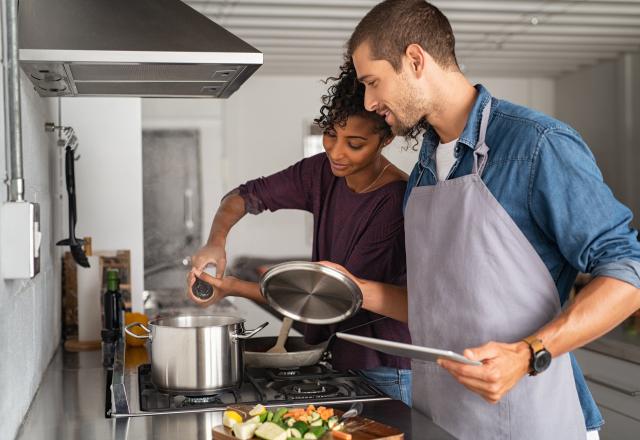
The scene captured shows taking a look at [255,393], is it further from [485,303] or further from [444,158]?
[444,158]

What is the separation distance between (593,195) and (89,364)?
4.98 feet

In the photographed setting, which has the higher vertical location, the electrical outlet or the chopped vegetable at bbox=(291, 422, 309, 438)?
the electrical outlet

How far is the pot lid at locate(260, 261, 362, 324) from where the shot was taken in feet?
5.58

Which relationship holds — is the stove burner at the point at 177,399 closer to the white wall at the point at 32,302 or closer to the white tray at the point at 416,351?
the white wall at the point at 32,302

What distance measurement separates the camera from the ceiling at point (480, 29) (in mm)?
4992

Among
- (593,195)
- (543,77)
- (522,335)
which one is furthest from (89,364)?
(543,77)

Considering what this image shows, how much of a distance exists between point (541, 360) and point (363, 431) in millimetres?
323

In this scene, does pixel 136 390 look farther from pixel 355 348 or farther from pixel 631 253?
pixel 631 253

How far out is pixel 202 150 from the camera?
25.6ft

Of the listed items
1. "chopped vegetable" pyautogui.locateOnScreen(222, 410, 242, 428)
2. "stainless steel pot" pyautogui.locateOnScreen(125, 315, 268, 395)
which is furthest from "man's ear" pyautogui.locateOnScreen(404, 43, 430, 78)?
"chopped vegetable" pyautogui.locateOnScreen(222, 410, 242, 428)

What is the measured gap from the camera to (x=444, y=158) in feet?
5.60

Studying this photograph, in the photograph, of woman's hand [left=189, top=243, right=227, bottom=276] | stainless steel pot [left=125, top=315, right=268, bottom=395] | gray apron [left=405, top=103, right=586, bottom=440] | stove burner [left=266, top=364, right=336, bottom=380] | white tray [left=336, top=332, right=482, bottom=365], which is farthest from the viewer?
woman's hand [left=189, top=243, right=227, bottom=276]

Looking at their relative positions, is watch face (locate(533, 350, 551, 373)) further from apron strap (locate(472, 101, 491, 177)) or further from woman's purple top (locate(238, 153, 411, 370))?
woman's purple top (locate(238, 153, 411, 370))

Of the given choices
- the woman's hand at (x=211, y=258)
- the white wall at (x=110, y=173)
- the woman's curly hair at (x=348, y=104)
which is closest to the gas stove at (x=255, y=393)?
the woman's hand at (x=211, y=258)
